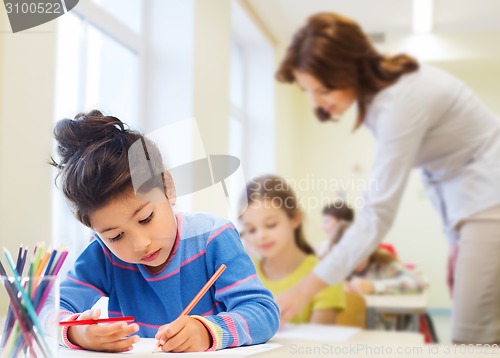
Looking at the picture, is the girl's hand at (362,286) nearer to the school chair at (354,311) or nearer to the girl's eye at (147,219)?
the school chair at (354,311)

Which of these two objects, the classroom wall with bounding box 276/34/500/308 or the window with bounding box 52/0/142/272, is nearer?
the window with bounding box 52/0/142/272

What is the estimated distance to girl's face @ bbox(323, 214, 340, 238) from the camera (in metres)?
1.27

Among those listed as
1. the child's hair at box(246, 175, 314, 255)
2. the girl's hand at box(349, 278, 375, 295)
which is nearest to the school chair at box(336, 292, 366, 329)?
the girl's hand at box(349, 278, 375, 295)

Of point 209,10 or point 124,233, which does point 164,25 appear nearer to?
point 209,10

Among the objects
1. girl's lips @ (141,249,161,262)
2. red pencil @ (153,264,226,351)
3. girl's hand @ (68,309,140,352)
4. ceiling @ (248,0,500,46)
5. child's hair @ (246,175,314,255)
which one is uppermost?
ceiling @ (248,0,500,46)

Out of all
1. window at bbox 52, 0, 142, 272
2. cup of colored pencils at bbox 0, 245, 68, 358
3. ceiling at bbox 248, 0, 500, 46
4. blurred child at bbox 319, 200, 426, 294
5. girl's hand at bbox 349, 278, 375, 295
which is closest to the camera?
cup of colored pencils at bbox 0, 245, 68, 358

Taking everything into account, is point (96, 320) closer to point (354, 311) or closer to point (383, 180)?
point (383, 180)

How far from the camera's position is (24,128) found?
63 cm

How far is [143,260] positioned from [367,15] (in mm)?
656

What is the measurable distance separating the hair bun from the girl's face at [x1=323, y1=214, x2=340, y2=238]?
83cm

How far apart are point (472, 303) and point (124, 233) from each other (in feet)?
2.29

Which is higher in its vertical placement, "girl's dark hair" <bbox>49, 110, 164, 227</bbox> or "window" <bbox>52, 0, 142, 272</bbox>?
"window" <bbox>52, 0, 142, 272</bbox>

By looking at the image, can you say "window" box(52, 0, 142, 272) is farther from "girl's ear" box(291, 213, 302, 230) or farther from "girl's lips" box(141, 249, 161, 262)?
"girl's ear" box(291, 213, 302, 230)

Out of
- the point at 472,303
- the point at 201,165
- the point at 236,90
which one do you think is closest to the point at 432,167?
the point at 472,303
